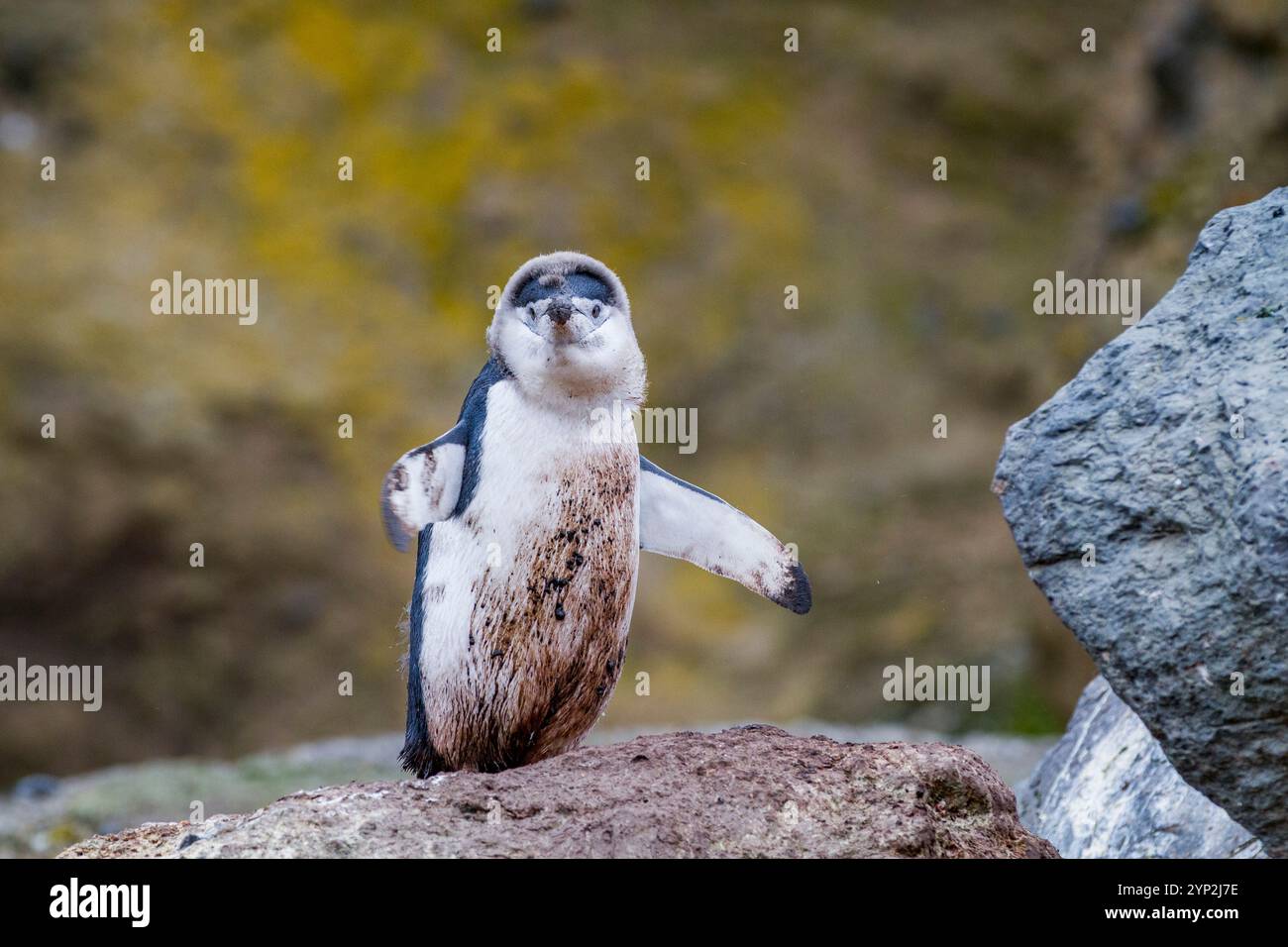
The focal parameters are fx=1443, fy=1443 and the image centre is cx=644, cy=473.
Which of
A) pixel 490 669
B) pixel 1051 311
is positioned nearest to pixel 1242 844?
pixel 490 669

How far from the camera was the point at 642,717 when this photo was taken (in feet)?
43.8

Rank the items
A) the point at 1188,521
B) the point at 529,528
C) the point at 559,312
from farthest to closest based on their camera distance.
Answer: the point at 529,528 → the point at 559,312 → the point at 1188,521

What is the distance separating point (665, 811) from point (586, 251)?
1200cm

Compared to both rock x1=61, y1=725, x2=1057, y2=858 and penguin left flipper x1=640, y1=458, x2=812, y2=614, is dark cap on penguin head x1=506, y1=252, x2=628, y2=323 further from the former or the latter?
rock x1=61, y1=725, x2=1057, y2=858

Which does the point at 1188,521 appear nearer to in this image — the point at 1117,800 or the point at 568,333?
the point at 1117,800

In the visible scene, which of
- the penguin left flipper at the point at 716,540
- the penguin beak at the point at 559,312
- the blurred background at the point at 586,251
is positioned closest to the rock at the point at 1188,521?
the penguin left flipper at the point at 716,540

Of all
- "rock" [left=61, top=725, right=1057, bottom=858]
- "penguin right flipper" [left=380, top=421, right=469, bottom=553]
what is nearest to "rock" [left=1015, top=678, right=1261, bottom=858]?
"rock" [left=61, top=725, right=1057, bottom=858]

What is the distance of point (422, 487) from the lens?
461 centimetres

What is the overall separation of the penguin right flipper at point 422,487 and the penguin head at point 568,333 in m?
0.34

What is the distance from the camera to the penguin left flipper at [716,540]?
5016 millimetres

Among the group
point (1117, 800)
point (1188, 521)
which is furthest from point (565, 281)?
point (1117, 800)

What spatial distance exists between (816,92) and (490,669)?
14143 mm

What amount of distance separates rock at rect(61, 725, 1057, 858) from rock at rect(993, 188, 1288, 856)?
0.62 meters
